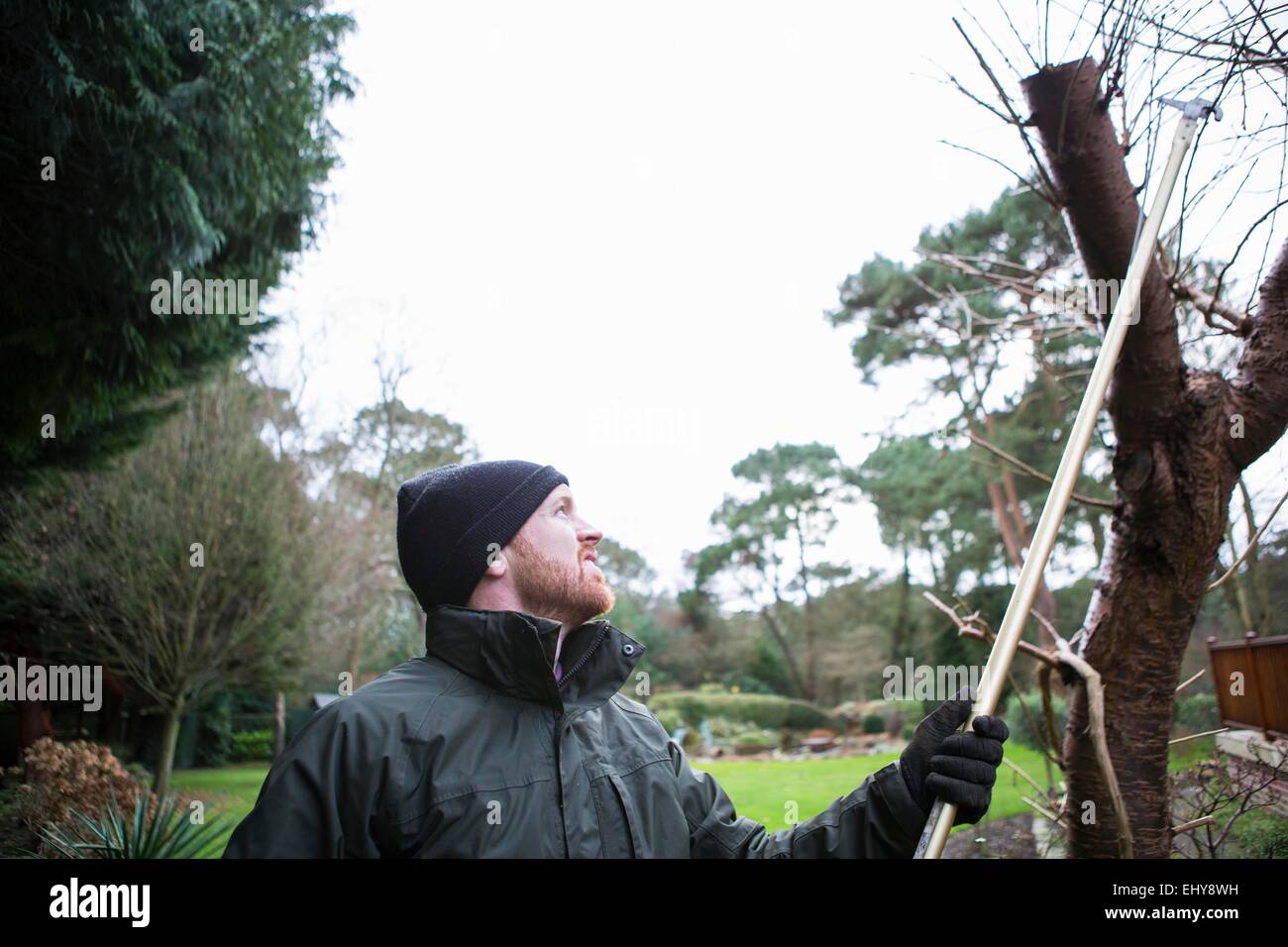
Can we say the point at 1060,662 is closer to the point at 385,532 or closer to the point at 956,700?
the point at 956,700

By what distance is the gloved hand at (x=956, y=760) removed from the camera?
1.51m

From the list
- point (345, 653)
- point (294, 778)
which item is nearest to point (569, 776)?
point (294, 778)

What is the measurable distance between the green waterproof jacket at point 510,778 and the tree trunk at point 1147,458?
1.23 m

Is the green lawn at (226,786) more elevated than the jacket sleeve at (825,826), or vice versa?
the jacket sleeve at (825,826)

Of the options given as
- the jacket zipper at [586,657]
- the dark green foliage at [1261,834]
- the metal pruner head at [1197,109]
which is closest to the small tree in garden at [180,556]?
the jacket zipper at [586,657]

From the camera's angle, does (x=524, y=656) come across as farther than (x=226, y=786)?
No

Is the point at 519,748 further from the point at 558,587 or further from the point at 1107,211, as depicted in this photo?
the point at 1107,211

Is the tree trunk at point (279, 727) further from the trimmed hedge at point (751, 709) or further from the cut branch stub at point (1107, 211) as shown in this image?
the cut branch stub at point (1107, 211)

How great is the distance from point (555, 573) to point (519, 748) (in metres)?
0.41

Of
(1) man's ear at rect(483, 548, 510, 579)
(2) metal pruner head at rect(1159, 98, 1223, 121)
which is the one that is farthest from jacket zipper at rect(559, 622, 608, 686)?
(2) metal pruner head at rect(1159, 98, 1223, 121)

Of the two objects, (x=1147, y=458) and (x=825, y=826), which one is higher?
(x=1147, y=458)

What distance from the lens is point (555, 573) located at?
74.9 inches

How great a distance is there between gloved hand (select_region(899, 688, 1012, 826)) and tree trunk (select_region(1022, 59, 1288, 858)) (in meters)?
1.13

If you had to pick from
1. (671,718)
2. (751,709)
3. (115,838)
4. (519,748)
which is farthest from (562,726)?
(751,709)
